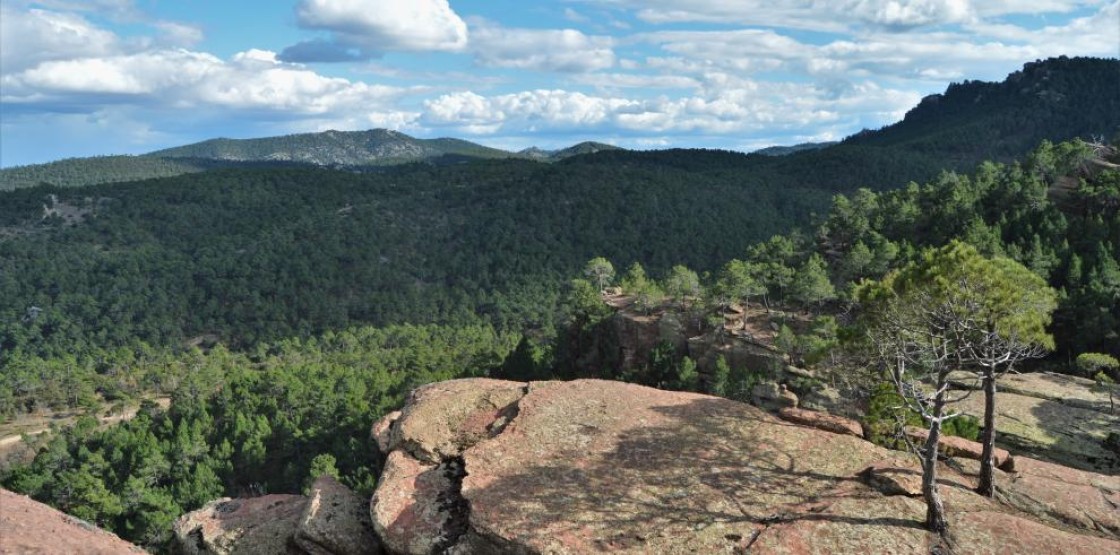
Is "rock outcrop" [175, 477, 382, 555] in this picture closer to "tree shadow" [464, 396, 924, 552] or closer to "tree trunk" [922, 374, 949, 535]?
"tree shadow" [464, 396, 924, 552]

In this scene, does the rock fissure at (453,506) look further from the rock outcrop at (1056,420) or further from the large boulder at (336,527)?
the rock outcrop at (1056,420)

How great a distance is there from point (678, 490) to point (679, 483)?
0.42 metres

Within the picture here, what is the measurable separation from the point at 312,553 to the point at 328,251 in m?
186

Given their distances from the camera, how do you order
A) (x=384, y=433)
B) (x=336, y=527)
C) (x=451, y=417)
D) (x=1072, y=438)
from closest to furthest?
1. (x=336, y=527)
2. (x=451, y=417)
3. (x=384, y=433)
4. (x=1072, y=438)

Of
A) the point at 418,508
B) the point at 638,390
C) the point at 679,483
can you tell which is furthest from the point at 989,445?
the point at 418,508

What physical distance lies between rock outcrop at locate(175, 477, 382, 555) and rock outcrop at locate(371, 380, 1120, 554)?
6.78 ft

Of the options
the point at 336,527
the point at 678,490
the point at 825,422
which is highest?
the point at 825,422

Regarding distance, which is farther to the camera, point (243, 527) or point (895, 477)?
point (243, 527)

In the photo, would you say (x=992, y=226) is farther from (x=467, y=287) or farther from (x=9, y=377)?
(x=9, y=377)

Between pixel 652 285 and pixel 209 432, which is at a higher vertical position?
pixel 652 285

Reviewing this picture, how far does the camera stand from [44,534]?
2045 cm

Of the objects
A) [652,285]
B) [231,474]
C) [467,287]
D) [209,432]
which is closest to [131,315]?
[467,287]

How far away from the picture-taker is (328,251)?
198625mm

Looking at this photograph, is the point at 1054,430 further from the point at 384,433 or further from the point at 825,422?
the point at 384,433
